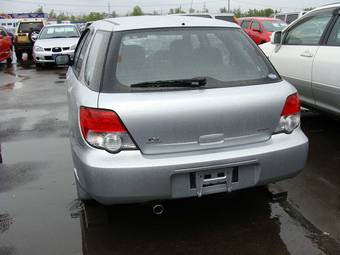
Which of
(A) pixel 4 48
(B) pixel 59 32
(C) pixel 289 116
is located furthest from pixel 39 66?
(C) pixel 289 116

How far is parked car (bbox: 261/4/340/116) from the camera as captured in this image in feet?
16.3

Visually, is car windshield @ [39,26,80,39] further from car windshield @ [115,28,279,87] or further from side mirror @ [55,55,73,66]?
car windshield @ [115,28,279,87]

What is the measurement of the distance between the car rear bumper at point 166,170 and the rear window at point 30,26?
19.6m

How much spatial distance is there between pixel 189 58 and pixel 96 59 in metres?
0.71

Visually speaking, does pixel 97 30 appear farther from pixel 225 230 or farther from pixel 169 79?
pixel 225 230

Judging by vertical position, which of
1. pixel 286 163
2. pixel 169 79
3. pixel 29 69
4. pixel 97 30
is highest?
pixel 97 30

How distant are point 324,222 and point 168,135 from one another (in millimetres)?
1541

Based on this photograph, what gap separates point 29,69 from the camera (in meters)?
16.4

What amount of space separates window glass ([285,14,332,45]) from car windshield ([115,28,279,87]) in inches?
89.0

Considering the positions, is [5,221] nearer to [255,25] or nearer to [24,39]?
[255,25]

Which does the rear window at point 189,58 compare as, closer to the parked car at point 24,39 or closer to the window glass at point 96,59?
the window glass at point 96,59

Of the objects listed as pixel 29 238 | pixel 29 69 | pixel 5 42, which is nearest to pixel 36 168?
pixel 29 238

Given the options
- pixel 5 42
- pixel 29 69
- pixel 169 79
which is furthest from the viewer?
pixel 5 42

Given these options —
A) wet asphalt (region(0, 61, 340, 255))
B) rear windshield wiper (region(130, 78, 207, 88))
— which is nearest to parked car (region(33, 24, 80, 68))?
wet asphalt (region(0, 61, 340, 255))
